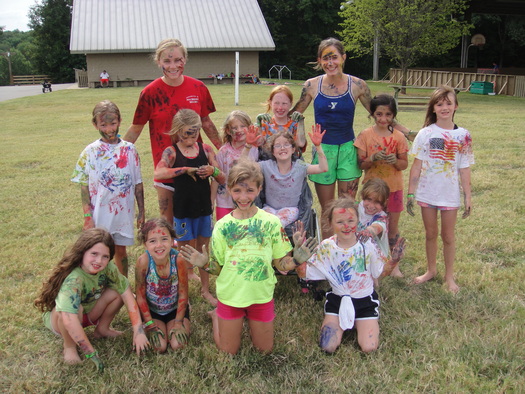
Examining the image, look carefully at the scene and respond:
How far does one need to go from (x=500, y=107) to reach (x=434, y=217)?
15378mm

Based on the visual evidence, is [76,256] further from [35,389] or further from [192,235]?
[192,235]

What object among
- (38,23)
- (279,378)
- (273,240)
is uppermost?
(38,23)

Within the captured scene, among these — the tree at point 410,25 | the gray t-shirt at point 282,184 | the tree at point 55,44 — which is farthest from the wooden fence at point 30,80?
the gray t-shirt at point 282,184

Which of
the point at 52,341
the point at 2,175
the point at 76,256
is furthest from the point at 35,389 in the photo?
the point at 2,175

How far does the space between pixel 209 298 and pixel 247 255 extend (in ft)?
3.27

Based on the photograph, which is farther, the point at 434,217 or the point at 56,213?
the point at 56,213

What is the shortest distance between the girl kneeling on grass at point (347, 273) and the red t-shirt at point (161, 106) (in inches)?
61.1

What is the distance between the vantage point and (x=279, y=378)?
2.86m

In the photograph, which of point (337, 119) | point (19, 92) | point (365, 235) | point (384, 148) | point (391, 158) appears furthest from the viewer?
point (19, 92)

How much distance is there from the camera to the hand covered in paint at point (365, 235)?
3420 mm

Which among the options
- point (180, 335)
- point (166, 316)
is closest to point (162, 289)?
point (166, 316)

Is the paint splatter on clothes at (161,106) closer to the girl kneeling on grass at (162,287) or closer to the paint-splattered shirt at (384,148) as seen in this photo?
the girl kneeling on grass at (162,287)

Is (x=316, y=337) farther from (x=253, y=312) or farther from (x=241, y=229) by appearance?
(x=241, y=229)

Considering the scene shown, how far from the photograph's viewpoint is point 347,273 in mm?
3369
